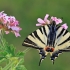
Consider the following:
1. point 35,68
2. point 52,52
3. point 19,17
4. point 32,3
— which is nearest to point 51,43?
point 52,52

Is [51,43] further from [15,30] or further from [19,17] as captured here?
[19,17]

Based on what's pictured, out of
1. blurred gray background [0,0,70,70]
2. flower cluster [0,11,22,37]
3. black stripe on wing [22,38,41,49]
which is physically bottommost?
black stripe on wing [22,38,41,49]

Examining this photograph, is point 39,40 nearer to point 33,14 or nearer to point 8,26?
point 8,26

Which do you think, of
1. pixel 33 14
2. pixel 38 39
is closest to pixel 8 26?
pixel 38 39

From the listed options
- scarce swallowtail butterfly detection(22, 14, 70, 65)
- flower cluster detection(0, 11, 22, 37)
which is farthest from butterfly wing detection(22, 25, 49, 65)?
flower cluster detection(0, 11, 22, 37)

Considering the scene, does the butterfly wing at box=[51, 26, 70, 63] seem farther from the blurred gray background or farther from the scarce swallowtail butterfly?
the blurred gray background

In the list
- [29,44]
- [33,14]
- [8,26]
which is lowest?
[29,44]
